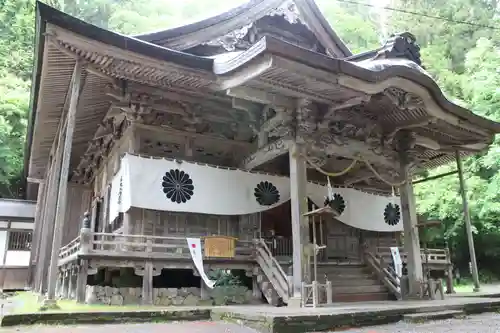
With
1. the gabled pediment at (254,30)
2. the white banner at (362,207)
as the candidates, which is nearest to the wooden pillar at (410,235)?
the white banner at (362,207)

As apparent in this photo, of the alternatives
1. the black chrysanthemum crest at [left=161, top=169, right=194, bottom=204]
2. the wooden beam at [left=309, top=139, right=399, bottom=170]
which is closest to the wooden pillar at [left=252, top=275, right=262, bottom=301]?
the black chrysanthemum crest at [left=161, top=169, right=194, bottom=204]

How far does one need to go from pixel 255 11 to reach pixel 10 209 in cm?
1559

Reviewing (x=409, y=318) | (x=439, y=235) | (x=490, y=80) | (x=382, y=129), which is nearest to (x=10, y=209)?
(x=382, y=129)

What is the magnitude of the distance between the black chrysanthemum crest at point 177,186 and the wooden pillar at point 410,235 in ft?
18.7

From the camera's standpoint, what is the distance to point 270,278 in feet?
30.2

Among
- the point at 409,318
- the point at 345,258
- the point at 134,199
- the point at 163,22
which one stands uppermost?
the point at 163,22

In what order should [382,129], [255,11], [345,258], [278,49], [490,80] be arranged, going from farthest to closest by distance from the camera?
1. [490,80]
2. [345,258]
3. [255,11]
4. [382,129]
5. [278,49]

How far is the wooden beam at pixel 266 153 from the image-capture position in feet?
31.2

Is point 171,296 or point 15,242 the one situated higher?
point 15,242

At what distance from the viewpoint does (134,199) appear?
30.7 feet

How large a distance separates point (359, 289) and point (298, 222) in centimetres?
302

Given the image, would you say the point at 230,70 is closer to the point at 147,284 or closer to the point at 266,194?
the point at 266,194

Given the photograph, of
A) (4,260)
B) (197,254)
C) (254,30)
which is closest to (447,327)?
(197,254)

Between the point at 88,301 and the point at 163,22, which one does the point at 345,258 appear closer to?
the point at 88,301
